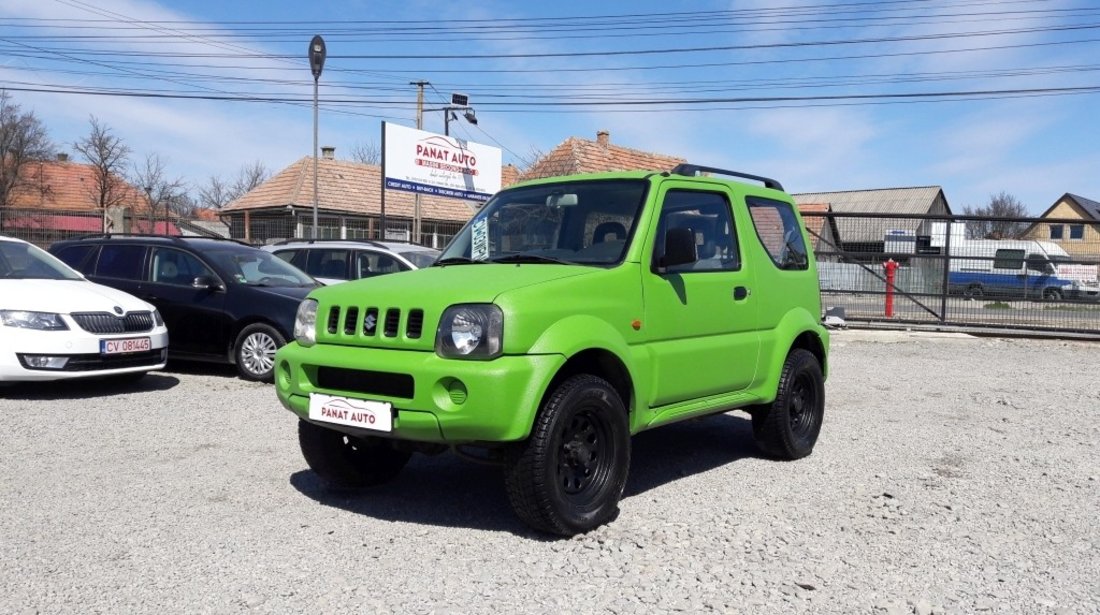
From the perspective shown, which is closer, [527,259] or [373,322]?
[373,322]

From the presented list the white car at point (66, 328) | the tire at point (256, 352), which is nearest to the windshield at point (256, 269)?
the tire at point (256, 352)

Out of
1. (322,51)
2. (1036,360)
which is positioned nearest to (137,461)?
(1036,360)

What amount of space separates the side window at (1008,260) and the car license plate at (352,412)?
47.3 ft

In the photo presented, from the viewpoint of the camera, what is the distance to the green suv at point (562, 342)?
4.26 m

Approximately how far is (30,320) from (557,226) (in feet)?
17.6

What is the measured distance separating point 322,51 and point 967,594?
60.3 ft

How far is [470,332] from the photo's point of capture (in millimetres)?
4266

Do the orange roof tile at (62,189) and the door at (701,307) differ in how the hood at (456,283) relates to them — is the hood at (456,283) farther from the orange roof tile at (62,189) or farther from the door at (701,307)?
the orange roof tile at (62,189)

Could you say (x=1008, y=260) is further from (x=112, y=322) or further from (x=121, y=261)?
(x=112, y=322)

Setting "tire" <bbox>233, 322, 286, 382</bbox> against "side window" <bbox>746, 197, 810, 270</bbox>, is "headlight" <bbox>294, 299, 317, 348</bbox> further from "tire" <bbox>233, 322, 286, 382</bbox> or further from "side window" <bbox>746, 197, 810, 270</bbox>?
"tire" <bbox>233, 322, 286, 382</bbox>

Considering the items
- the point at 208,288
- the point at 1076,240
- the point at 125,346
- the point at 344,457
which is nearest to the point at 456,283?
the point at 344,457

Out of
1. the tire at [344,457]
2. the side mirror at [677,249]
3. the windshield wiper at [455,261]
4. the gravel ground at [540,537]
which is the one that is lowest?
the gravel ground at [540,537]

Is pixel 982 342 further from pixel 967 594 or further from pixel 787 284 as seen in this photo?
pixel 967 594

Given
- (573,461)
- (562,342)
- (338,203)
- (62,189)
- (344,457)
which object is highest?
(62,189)
